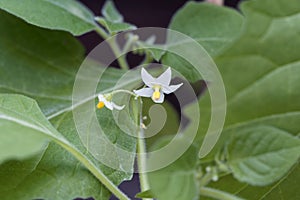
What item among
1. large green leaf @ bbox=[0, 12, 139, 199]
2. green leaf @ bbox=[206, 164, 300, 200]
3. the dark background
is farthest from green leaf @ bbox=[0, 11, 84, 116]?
the dark background

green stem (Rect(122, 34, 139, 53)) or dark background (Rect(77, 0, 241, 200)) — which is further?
dark background (Rect(77, 0, 241, 200))

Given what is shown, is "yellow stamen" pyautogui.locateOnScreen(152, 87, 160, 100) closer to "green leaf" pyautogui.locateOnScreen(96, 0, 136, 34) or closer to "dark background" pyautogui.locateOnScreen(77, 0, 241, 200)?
"green leaf" pyautogui.locateOnScreen(96, 0, 136, 34)

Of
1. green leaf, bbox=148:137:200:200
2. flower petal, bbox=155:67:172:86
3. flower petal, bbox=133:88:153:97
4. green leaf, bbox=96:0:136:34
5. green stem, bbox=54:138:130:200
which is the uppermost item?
green leaf, bbox=96:0:136:34

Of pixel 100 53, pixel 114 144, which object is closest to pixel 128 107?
pixel 114 144

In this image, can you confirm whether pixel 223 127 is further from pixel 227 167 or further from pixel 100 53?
pixel 100 53

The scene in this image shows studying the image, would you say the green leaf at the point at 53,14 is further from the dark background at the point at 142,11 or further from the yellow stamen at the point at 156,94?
the dark background at the point at 142,11

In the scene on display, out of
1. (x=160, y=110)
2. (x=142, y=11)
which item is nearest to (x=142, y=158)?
(x=160, y=110)

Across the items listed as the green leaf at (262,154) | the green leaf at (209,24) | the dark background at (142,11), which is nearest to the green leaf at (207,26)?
the green leaf at (209,24)

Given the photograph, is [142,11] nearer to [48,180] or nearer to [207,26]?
[207,26]
